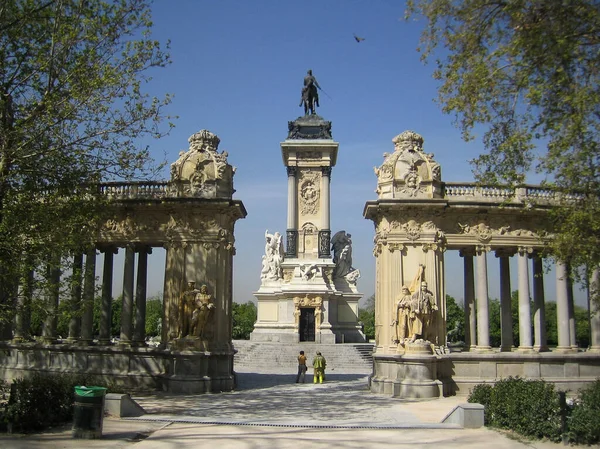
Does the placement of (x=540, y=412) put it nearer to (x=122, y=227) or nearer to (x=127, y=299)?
(x=127, y=299)

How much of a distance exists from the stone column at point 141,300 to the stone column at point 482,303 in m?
13.3

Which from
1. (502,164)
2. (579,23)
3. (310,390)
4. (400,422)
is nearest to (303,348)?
(310,390)

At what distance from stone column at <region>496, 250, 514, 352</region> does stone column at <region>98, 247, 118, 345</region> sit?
15697mm

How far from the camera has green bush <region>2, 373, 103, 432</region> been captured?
48.4ft

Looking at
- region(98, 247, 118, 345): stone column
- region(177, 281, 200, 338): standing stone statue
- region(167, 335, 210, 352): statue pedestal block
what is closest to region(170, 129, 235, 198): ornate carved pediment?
region(177, 281, 200, 338): standing stone statue

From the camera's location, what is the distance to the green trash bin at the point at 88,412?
14.1 metres

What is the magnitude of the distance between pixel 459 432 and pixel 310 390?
1068 cm

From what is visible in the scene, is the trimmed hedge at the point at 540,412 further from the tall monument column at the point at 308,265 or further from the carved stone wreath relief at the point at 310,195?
the carved stone wreath relief at the point at 310,195

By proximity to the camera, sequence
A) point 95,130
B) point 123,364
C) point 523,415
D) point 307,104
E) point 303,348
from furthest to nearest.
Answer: point 307,104 < point 303,348 < point 123,364 < point 95,130 < point 523,415

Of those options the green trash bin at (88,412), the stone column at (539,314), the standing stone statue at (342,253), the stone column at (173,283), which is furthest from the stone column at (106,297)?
the standing stone statue at (342,253)

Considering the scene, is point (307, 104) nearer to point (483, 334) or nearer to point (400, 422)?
point (483, 334)

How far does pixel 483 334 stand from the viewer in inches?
985

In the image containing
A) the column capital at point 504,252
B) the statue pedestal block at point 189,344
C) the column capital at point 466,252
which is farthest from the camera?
the column capital at point 466,252

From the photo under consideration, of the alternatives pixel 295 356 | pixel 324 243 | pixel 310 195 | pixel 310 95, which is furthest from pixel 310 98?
pixel 295 356
